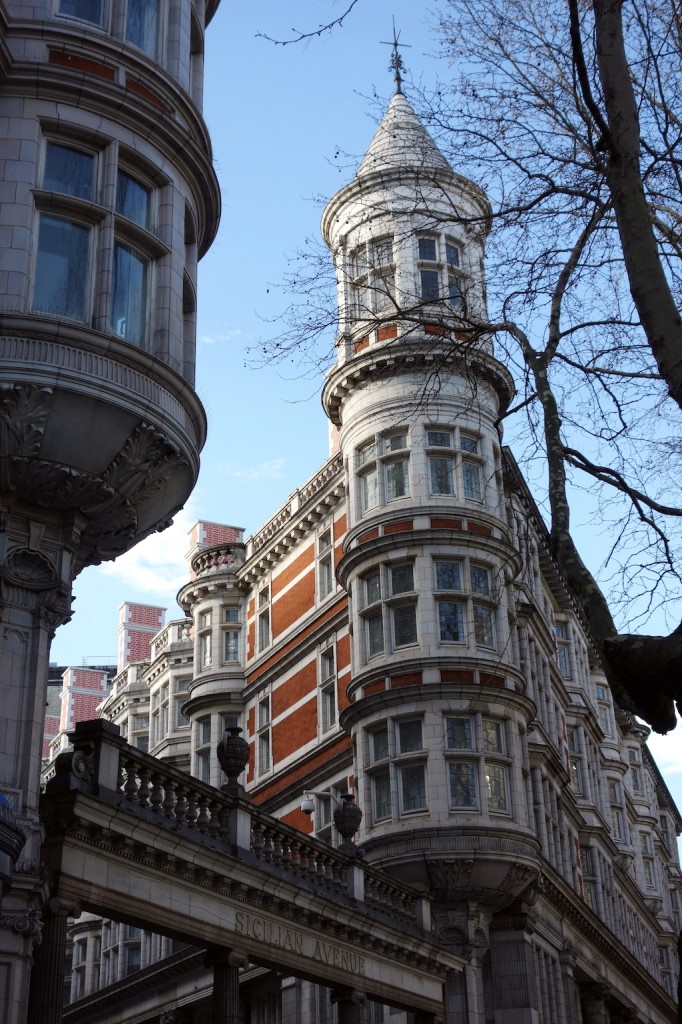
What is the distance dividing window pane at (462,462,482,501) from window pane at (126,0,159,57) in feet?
53.3

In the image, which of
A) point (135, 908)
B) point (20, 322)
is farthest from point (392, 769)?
point (20, 322)

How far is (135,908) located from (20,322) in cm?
828

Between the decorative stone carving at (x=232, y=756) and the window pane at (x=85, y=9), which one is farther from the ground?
the window pane at (x=85, y=9)

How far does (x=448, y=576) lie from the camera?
3294cm

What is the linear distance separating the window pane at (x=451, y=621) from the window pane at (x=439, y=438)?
4509 mm

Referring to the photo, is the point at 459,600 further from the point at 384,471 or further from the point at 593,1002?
the point at 593,1002

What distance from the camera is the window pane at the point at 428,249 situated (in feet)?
117

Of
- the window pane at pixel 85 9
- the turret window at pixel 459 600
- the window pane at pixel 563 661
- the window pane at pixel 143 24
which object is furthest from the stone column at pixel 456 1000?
the window pane at pixel 563 661

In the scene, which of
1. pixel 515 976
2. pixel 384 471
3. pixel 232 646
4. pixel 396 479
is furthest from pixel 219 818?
pixel 232 646

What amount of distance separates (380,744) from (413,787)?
1.66 meters

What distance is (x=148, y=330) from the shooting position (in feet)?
62.9

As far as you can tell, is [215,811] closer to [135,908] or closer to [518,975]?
[135,908]

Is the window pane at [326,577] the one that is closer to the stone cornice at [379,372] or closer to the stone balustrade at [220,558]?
the stone cornice at [379,372]

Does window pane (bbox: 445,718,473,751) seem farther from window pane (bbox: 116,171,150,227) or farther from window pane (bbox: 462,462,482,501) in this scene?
window pane (bbox: 116,171,150,227)
